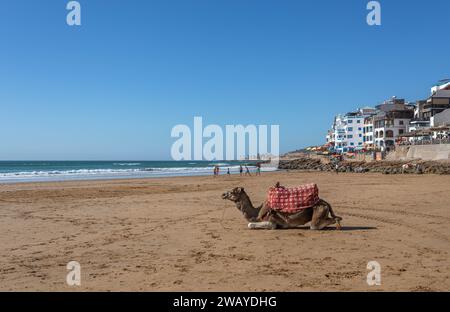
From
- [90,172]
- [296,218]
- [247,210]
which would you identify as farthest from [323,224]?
[90,172]

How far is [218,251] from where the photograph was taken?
34.6 ft

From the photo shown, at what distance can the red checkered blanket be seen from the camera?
13.2m

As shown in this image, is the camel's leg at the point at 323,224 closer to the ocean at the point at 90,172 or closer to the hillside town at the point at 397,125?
the ocean at the point at 90,172

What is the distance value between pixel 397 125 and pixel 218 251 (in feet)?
295

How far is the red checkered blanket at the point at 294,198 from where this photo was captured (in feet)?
43.4

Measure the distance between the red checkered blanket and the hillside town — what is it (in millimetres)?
54736

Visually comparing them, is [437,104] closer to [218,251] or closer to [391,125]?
[391,125]

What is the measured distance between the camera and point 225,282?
7.91 meters

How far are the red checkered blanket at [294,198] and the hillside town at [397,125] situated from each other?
54.7 metres

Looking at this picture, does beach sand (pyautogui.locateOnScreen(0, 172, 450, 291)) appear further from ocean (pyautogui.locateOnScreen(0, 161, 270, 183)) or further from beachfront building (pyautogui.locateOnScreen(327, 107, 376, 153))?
beachfront building (pyautogui.locateOnScreen(327, 107, 376, 153))

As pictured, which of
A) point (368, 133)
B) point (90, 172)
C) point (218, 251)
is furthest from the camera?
point (368, 133)

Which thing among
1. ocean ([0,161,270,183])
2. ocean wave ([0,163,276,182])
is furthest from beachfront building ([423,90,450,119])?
ocean wave ([0,163,276,182])
